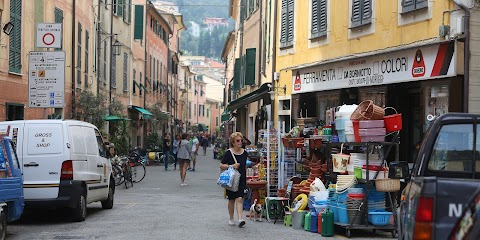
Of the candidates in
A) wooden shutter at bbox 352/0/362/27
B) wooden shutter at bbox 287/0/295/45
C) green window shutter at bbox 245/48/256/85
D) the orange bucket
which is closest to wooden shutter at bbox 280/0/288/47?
wooden shutter at bbox 287/0/295/45

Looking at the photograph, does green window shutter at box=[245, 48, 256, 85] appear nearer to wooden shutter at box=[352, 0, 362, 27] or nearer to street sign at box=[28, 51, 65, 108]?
wooden shutter at box=[352, 0, 362, 27]

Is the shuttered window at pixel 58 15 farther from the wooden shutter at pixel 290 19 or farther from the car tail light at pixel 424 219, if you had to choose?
the car tail light at pixel 424 219

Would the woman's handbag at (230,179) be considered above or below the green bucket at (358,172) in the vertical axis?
below

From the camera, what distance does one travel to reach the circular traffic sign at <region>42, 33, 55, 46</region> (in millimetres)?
19163

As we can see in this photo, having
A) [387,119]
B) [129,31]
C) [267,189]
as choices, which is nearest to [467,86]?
[387,119]

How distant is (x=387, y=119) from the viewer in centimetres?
1319

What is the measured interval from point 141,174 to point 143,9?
19.6 m

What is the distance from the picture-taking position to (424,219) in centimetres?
572

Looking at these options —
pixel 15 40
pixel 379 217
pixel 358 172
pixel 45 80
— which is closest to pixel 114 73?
pixel 15 40

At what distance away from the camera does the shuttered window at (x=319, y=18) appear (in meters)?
21.5

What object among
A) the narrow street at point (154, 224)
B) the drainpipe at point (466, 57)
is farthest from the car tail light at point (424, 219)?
the drainpipe at point (466, 57)

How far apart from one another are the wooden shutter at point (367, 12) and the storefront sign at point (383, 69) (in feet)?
2.94

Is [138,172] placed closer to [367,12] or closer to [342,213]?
[367,12]

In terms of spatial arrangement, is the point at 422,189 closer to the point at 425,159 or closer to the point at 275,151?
the point at 425,159
